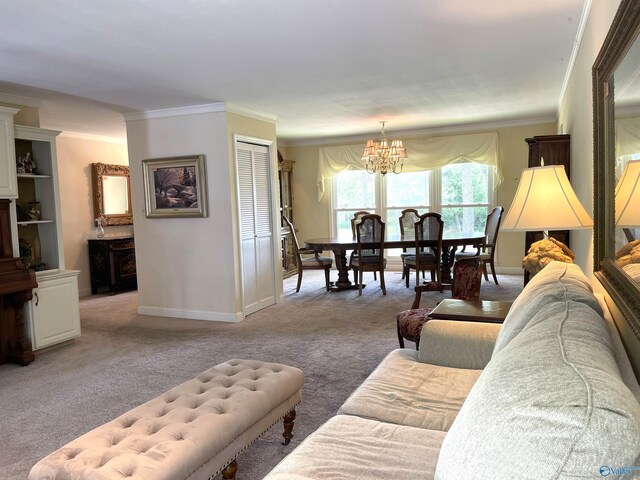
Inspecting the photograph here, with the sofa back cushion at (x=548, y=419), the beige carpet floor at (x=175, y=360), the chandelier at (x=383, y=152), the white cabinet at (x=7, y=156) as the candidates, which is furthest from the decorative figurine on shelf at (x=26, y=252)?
the sofa back cushion at (x=548, y=419)

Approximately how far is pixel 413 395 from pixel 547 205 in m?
1.15

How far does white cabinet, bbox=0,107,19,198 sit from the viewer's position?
394cm

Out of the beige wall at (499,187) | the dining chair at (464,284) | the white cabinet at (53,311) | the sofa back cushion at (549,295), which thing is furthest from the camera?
the beige wall at (499,187)

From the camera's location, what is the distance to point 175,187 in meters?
5.32

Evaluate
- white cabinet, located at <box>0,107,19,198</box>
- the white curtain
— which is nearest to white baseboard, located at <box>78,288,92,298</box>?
white cabinet, located at <box>0,107,19,198</box>

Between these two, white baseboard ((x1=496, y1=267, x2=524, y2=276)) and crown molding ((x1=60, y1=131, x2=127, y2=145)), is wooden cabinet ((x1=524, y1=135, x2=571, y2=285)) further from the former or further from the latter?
crown molding ((x1=60, y1=131, x2=127, y2=145))

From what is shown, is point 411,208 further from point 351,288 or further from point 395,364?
point 395,364

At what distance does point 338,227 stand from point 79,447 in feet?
23.8

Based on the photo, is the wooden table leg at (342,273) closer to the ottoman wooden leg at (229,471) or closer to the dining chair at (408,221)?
the dining chair at (408,221)

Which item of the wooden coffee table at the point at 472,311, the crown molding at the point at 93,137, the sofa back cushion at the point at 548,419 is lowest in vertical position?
the wooden coffee table at the point at 472,311

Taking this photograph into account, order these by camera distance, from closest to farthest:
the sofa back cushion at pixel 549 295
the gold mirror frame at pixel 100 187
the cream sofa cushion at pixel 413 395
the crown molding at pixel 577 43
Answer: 1. the sofa back cushion at pixel 549 295
2. the cream sofa cushion at pixel 413 395
3. the crown molding at pixel 577 43
4. the gold mirror frame at pixel 100 187

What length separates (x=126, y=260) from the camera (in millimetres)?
7180

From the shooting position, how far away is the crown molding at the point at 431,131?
282 inches

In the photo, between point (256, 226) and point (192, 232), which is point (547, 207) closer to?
point (256, 226)
